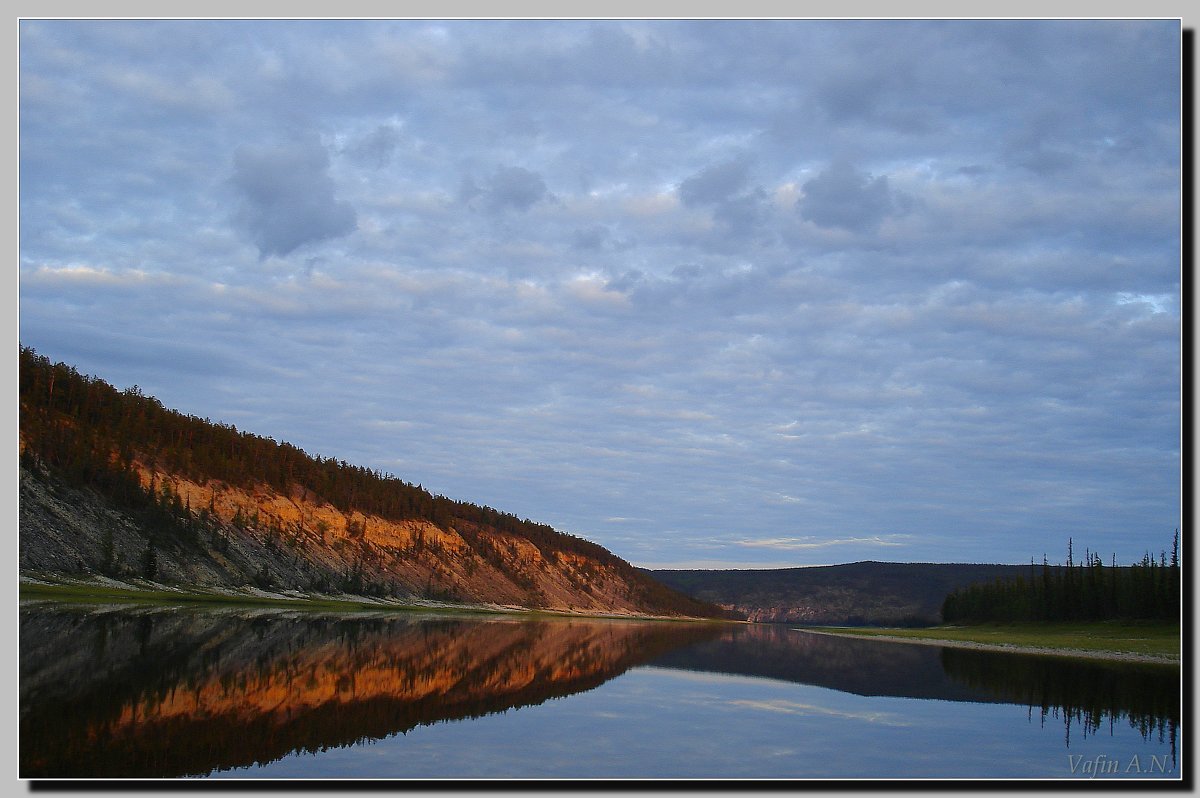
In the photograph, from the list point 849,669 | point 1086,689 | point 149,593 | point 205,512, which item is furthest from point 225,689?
point 205,512

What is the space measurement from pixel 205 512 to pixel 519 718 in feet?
353

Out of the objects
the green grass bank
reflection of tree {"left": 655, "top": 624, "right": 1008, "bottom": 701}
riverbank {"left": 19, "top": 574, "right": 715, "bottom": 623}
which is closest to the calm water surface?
reflection of tree {"left": 655, "top": 624, "right": 1008, "bottom": 701}

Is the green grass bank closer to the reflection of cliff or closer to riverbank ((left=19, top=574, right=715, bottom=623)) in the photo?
the reflection of cliff

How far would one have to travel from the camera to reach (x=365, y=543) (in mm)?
154500

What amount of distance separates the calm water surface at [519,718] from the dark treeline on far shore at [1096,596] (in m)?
69.9

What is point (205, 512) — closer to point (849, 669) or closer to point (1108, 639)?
point (849, 669)

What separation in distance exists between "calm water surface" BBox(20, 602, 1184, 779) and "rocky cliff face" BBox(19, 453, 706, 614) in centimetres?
5052

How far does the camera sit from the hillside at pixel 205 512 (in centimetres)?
8844

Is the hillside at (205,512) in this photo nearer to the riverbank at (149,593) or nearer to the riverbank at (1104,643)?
the riverbank at (149,593)

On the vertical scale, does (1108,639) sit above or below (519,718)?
below

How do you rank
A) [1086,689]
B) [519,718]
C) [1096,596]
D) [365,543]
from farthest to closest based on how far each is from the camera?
1. [365,543]
2. [1096,596]
3. [1086,689]
4. [519,718]

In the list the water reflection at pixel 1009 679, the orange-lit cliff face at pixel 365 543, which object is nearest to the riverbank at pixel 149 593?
the orange-lit cliff face at pixel 365 543

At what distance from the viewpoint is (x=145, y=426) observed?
129125 millimetres

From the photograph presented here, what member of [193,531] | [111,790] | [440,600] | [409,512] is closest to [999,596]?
[440,600]
